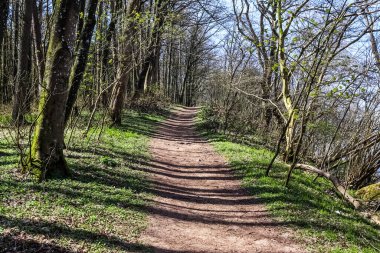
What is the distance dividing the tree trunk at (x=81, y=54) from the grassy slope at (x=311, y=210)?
546 centimetres

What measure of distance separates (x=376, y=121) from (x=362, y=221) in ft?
16.6

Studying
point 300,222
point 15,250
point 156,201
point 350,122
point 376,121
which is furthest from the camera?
point 350,122

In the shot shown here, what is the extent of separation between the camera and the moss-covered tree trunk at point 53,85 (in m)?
6.99

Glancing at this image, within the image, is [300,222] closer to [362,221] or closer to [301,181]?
[362,221]

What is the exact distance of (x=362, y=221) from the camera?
8203 mm

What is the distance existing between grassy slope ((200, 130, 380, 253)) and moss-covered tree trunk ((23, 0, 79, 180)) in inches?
202

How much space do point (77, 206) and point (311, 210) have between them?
204 inches

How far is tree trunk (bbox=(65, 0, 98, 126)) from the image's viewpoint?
9281mm

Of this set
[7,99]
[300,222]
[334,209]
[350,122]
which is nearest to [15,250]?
[300,222]

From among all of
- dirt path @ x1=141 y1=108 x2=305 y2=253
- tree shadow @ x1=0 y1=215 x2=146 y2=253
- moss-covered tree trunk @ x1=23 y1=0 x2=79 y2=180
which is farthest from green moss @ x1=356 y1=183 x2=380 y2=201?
moss-covered tree trunk @ x1=23 y1=0 x2=79 y2=180

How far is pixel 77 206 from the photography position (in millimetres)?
6348

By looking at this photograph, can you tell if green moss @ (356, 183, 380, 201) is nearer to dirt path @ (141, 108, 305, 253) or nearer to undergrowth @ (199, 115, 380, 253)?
undergrowth @ (199, 115, 380, 253)

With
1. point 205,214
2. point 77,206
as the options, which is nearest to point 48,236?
point 77,206

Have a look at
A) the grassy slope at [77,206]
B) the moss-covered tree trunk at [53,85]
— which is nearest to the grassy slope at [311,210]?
the grassy slope at [77,206]
